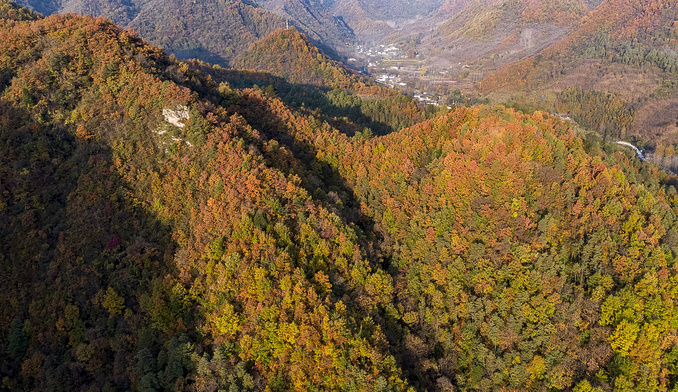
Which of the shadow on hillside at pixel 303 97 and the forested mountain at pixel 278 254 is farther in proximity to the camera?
the shadow on hillside at pixel 303 97

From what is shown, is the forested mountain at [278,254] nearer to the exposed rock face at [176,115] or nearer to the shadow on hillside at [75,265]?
the shadow on hillside at [75,265]

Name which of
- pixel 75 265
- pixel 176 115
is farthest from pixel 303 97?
pixel 75 265

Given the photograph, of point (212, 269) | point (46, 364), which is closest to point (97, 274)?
point (46, 364)

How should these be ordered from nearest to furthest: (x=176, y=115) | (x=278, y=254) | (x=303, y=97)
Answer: (x=278, y=254) < (x=176, y=115) < (x=303, y=97)

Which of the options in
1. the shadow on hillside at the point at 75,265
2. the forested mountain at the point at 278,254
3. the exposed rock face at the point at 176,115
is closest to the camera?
the forested mountain at the point at 278,254

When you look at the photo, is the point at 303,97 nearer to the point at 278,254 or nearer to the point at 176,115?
the point at 176,115

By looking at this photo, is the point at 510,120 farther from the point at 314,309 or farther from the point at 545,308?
the point at 314,309

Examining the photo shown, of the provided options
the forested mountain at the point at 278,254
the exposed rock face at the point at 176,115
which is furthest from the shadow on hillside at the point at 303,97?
the exposed rock face at the point at 176,115

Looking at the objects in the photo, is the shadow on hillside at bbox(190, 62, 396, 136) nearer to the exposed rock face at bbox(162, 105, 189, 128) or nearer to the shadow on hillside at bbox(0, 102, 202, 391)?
the exposed rock face at bbox(162, 105, 189, 128)
